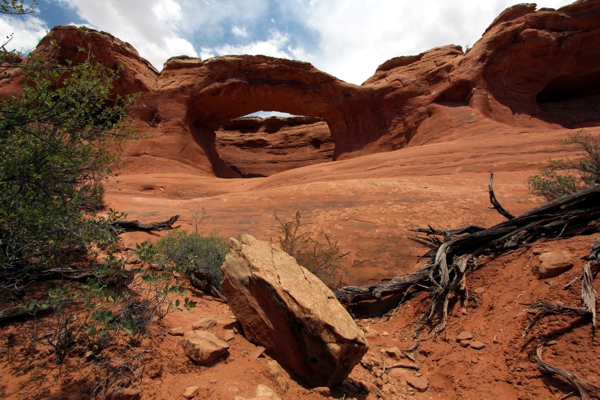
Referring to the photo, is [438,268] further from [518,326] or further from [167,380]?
[167,380]

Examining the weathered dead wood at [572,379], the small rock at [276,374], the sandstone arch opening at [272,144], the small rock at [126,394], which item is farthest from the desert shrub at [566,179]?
the sandstone arch opening at [272,144]

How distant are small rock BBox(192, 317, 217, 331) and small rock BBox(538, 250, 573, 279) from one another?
3.72 metres

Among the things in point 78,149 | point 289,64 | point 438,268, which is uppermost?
point 289,64

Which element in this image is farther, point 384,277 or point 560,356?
point 384,277

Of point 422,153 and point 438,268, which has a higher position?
point 422,153

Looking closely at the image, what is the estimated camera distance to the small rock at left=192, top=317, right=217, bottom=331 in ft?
10.4

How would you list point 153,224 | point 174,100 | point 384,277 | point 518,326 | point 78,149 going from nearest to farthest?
point 518,326 < point 78,149 < point 384,277 < point 153,224 < point 174,100

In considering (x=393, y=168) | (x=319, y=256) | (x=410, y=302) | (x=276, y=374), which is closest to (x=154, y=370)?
(x=276, y=374)

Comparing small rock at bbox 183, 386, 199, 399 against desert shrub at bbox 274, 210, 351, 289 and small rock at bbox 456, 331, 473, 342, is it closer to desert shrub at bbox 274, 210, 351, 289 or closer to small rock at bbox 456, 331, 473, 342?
small rock at bbox 456, 331, 473, 342

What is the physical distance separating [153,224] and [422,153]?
1020cm

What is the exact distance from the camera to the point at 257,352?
2.89 metres

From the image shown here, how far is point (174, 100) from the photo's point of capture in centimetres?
1898

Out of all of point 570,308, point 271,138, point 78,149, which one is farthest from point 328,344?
point 271,138

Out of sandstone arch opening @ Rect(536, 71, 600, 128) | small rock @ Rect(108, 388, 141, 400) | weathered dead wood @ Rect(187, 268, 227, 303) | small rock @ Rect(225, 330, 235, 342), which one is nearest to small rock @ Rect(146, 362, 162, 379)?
small rock @ Rect(108, 388, 141, 400)
